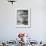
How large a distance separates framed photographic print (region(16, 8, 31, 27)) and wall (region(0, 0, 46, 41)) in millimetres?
116

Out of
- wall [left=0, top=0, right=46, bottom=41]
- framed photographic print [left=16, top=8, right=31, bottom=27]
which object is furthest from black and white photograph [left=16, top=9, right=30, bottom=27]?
wall [left=0, top=0, right=46, bottom=41]

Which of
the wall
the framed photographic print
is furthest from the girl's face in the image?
the wall

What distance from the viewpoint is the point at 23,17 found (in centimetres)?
493

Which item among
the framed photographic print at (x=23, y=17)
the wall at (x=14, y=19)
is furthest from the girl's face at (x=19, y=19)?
the wall at (x=14, y=19)

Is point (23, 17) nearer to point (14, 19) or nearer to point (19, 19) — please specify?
point (19, 19)

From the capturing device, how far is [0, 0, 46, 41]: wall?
16.0 feet

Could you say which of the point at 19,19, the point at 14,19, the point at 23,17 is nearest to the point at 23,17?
the point at 23,17

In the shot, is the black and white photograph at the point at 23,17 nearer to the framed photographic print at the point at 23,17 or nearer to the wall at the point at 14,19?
the framed photographic print at the point at 23,17

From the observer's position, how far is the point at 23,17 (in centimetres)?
493

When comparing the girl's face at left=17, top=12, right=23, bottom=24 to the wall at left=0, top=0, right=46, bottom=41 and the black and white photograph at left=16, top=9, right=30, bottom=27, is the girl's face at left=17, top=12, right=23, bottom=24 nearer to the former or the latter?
the black and white photograph at left=16, top=9, right=30, bottom=27

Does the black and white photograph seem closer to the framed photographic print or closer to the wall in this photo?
the framed photographic print

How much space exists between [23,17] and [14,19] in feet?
1.17

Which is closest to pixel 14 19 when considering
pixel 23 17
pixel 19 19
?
pixel 19 19

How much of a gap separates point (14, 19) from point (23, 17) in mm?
358
